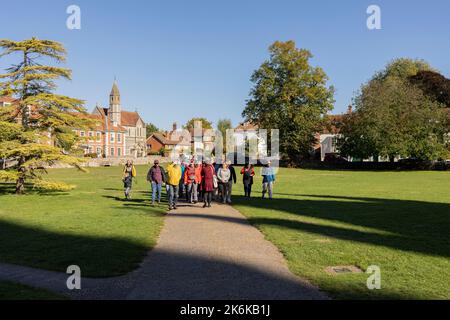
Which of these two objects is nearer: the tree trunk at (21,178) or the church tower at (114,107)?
the tree trunk at (21,178)

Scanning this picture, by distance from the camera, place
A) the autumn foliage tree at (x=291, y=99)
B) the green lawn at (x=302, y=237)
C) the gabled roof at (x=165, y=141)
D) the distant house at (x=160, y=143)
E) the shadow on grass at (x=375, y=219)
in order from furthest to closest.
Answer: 1. the gabled roof at (x=165, y=141)
2. the distant house at (x=160, y=143)
3. the autumn foliage tree at (x=291, y=99)
4. the shadow on grass at (x=375, y=219)
5. the green lawn at (x=302, y=237)

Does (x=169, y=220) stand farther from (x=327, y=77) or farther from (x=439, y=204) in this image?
(x=327, y=77)

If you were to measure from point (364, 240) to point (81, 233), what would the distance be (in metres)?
7.60

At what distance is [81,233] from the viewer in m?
11.7

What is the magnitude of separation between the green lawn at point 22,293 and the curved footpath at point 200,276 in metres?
0.25

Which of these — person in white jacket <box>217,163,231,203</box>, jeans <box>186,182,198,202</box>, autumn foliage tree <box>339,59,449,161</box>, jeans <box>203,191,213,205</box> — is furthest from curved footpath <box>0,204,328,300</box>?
autumn foliage tree <box>339,59,449,161</box>

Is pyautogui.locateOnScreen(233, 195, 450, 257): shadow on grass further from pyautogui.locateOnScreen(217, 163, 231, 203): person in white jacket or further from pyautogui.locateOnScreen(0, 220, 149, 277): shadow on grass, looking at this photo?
pyautogui.locateOnScreen(0, 220, 149, 277): shadow on grass

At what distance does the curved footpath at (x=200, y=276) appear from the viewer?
6.51 metres

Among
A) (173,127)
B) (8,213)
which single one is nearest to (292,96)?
(8,213)

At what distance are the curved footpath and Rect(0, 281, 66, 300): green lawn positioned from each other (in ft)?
0.83

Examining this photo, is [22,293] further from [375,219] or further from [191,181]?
[191,181]

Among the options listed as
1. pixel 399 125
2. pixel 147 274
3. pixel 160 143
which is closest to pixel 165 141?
pixel 160 143

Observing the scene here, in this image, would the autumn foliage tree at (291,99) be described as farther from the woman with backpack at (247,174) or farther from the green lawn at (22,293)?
the green lawn at (22,293)

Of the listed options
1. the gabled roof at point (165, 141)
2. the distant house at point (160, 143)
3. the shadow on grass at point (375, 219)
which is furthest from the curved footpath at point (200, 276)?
the gabled roof at point (165, 141)
